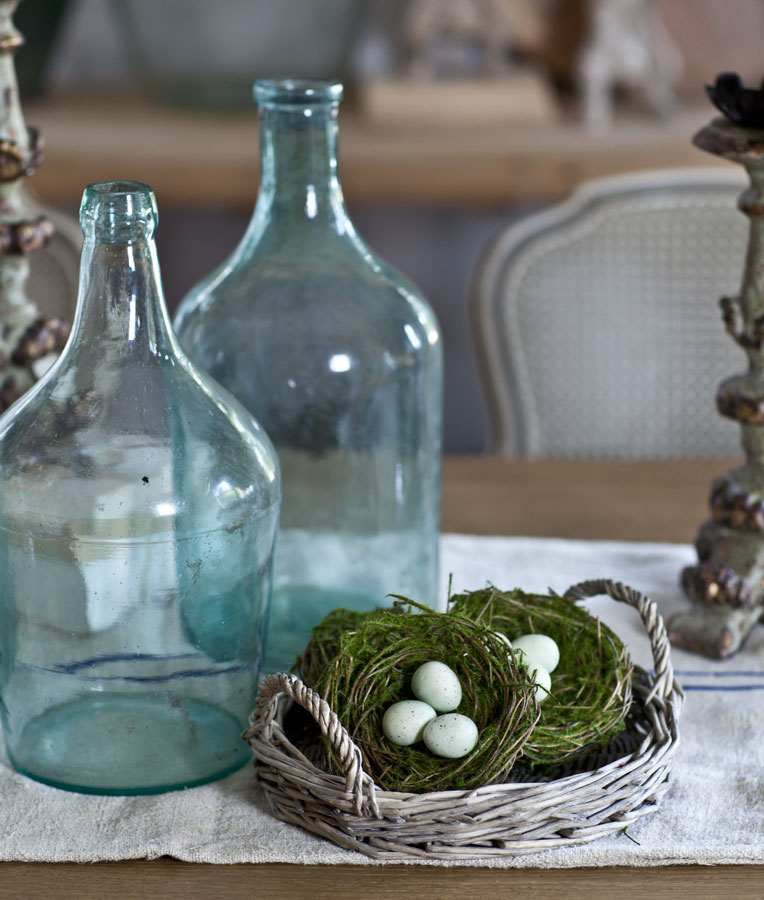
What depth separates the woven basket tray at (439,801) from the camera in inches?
21.1

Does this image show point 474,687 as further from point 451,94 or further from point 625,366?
point 451,94

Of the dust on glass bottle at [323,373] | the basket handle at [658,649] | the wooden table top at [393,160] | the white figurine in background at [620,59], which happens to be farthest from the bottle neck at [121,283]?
the white figurine in background at [620,59]

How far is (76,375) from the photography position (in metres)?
0.58

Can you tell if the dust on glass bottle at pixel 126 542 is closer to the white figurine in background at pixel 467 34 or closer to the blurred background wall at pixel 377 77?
the blurred background wall at pixel 377 77

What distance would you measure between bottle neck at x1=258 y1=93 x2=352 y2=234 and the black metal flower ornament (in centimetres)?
21

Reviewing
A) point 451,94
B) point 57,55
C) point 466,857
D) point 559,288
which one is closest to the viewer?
point 466,857

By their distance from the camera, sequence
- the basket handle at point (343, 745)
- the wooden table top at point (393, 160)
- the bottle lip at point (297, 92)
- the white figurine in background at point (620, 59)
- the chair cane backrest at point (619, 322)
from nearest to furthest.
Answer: the basket handle at point (343, 745) < the bottle lip at point (297, 92) < the chair cane backrest at point (619, 322) < the wooden table top at point (393, 160) < the white figurine in background at point (620, 59)

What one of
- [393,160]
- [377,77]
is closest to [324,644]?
[393,160]

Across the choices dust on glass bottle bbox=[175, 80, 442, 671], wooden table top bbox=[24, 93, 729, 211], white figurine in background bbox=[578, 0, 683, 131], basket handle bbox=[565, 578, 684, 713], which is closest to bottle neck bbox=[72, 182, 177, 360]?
dust on glass bottle bbox=[175, 80, 442, 671]

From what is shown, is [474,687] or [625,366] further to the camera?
[625,366]

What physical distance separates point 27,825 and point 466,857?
199 millimetres

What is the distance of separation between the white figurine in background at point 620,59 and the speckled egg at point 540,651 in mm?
1360

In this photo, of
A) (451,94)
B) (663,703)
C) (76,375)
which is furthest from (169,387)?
(451,94)

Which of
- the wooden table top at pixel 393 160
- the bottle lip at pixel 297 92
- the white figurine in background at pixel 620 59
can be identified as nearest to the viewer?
the bottle lip at pixel 297 92
